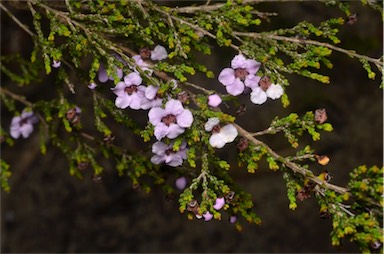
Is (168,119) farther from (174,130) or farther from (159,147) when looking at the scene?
(159,147)

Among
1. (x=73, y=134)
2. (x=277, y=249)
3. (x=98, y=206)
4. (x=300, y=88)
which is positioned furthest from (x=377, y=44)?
(x=73, y=134)

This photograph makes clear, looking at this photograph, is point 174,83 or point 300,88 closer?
point 174,83

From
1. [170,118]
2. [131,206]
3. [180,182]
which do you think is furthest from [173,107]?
[131,206]

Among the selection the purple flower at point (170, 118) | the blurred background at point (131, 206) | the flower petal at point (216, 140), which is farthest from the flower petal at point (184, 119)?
the blurred background at point (131, 206)

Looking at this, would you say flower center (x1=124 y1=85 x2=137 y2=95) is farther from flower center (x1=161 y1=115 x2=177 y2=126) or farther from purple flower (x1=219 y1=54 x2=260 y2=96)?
purple flower (x1=219 y1=54 x2=260 y2=96)

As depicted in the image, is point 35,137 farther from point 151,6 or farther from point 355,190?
point 355,190
